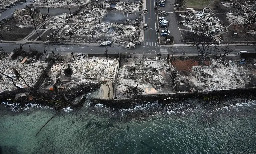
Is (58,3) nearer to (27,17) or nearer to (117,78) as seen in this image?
(27,17)

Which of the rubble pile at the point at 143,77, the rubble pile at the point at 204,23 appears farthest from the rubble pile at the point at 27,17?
the rubble pile at the point at 204,23

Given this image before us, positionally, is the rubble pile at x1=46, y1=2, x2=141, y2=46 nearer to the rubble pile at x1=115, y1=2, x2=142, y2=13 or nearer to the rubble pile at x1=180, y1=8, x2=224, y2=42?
the rubble pile at x1=115, y1=2, x2=142, y2=13

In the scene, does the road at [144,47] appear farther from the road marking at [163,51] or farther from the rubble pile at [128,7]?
the rubble pile at [128,7]

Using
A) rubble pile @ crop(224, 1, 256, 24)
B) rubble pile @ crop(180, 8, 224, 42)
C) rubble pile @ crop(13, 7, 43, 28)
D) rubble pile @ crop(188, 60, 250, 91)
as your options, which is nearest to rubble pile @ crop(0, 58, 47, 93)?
rubble pile @ crop(13, 7, 43, 28)

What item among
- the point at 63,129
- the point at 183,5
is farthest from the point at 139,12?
the point at 63,129

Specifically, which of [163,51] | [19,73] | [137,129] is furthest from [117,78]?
[19,73]

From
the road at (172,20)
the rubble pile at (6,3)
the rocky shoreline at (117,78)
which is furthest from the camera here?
the rubble pile at (6,3)
